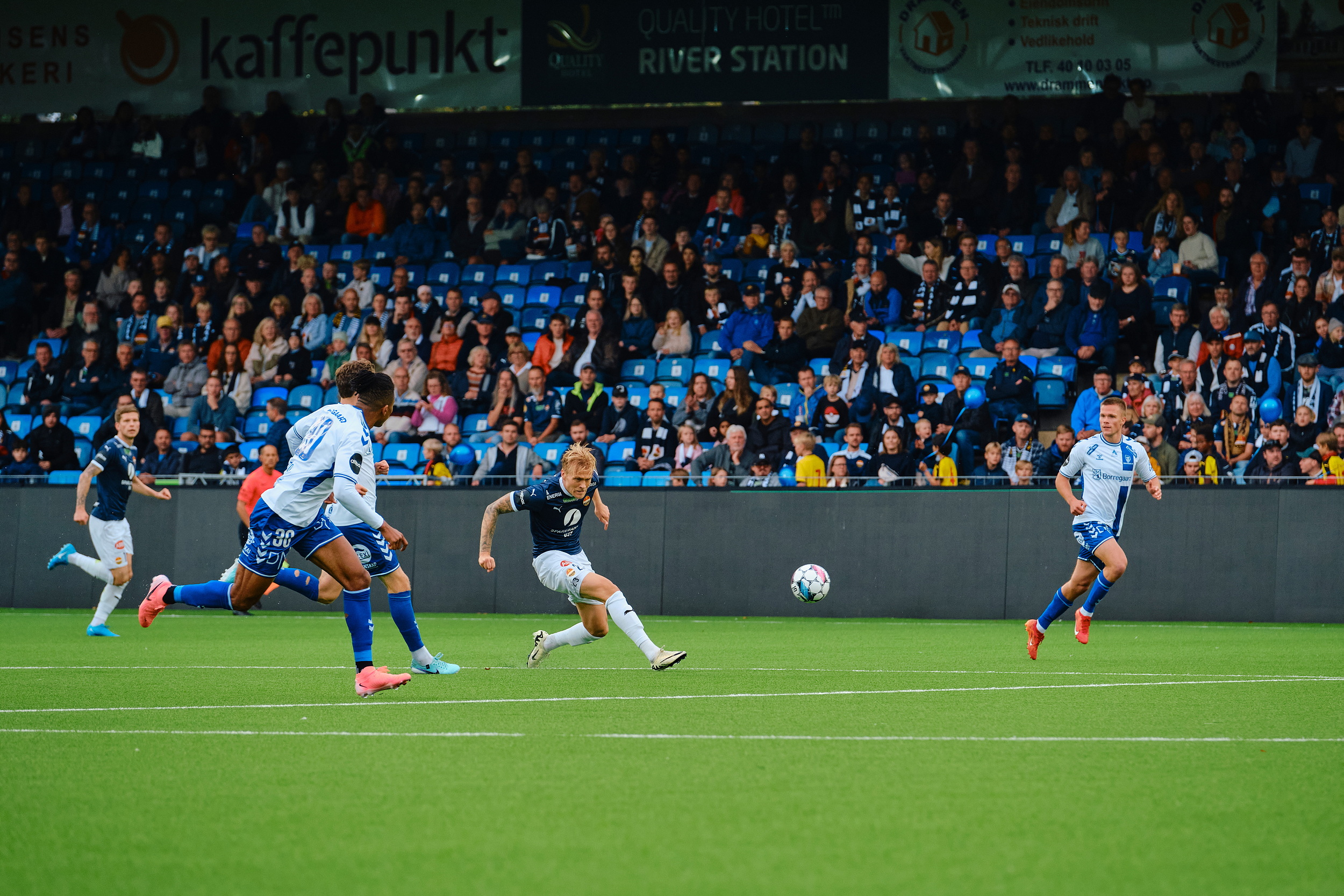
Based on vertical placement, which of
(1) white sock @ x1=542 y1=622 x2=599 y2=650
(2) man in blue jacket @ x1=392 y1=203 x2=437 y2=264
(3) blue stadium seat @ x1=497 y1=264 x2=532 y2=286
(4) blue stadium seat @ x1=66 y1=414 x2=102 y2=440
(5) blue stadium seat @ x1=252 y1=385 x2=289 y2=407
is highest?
(2) man in blue jacket @ x1=392 y1=203 x2=437 y2=264

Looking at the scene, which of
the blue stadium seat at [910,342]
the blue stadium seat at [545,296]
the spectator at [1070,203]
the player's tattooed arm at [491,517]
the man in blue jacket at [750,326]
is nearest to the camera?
the player's tattooed arm at [491,517]

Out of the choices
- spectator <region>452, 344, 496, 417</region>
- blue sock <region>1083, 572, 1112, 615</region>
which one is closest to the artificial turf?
blue sock <region>1083, 572, 1112, 615</region>

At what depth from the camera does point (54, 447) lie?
21000mm

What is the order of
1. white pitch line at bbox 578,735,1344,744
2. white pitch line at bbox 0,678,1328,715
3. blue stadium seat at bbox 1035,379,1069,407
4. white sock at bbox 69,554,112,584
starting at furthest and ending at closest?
blue stadium seat at bbox 1035,379,1069,407 < white sock at bbox 69,554,112,584 < white pitch line at bbox 0,678,1328,715 < white pitch line at bbox 578,735,1344,744

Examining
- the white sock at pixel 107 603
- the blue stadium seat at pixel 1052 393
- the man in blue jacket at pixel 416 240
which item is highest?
the man in blue jacket at pixel 416 240

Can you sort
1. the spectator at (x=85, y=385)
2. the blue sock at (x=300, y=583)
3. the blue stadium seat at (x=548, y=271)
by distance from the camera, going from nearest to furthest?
the blue sock at (x=300, y=583) → the spectator at (x=85, y=385) → the blue stadium seat at (x=548, y=271)

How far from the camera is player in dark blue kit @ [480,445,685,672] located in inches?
412

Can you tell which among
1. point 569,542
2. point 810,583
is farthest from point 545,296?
point 569,542

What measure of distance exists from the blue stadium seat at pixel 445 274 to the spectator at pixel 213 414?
3733 mm

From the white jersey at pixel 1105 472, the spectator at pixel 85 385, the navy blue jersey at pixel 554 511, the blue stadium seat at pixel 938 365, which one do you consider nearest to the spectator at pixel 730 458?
the blue stadium seat at pixel 938 365

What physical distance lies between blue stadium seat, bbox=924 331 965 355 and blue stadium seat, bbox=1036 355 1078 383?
1.16 m

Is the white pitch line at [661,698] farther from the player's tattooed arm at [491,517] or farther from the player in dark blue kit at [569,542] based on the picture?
the player's tattooed arm at [491,517]

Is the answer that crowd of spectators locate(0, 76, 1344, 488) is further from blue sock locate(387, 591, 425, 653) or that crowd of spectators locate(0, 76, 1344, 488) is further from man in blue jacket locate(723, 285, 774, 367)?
blue sock locate(387, 591, 425, 653)

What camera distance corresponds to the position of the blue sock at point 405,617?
9.84 m
